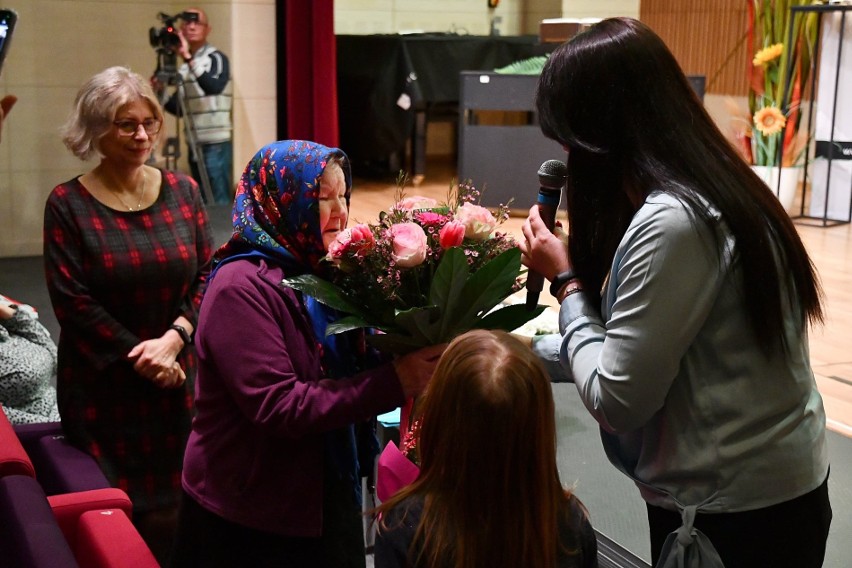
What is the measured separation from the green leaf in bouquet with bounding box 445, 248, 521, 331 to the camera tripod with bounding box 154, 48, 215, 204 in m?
5.20

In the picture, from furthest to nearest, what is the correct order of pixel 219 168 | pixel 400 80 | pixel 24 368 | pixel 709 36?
1. pixel 709 36
2. pixel 400 80
3. pixel 219 168
4. pixel 24 368

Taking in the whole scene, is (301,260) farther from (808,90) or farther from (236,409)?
(808,90)

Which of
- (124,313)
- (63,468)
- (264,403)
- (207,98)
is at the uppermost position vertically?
(207,98)

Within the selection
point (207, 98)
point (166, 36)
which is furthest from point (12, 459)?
point (207, 98)

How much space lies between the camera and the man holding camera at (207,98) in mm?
6441

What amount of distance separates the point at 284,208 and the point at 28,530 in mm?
636

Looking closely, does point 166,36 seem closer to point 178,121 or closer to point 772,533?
point 178,121

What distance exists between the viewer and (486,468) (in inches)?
47.2

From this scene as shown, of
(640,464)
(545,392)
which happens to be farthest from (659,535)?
(545,392)

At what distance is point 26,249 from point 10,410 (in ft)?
12.3

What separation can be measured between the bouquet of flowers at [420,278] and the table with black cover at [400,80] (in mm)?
6980

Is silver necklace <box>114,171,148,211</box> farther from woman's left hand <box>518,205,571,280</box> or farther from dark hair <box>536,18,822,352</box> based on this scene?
dark hair <box>536,18,822,352</box>

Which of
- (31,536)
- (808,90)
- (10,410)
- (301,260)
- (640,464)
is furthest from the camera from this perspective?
(808,90)

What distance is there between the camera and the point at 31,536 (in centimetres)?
154
